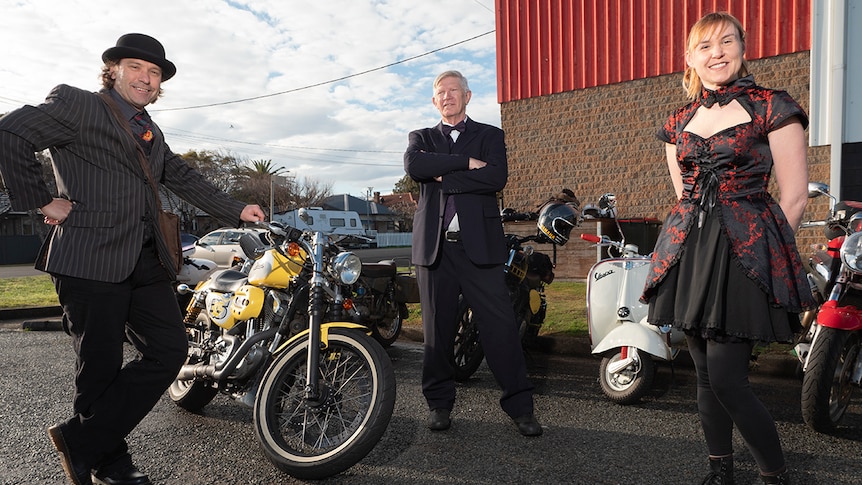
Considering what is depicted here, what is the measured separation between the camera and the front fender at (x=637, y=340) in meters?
3.68

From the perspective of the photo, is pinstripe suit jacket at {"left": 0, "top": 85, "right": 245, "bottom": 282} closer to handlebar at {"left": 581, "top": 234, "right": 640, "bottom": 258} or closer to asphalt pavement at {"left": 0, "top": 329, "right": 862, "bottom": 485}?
asphalt pavement at {"left": 0, "top": 329, "right": 862, "bottom": 485}

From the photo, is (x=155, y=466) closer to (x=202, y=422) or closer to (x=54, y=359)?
(x=202, y=422)

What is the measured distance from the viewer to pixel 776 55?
10859 millimetres

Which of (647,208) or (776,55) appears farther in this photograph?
Result: (647,208)

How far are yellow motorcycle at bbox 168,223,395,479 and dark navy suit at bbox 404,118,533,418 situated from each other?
1.87 feet

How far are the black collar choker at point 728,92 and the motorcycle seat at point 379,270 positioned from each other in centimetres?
390

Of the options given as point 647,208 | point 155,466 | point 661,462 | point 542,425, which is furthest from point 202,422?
point 647,208

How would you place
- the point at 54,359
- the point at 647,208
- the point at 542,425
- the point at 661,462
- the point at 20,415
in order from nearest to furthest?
1. the point at 661,462
2. the point at 542,425
3. the point at 20,415
4. the point at 54,359
5. the point at 647,208

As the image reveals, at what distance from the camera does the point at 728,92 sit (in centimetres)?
230

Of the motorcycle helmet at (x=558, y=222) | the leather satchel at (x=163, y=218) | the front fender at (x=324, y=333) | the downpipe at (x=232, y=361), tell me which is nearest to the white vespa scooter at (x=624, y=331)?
the motorcycle helmet at (x=558, y=222)

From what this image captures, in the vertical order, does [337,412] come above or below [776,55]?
below

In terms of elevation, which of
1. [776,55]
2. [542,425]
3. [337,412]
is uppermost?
[776,55]

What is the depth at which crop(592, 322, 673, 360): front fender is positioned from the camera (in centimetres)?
368

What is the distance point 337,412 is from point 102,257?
4.12 ft
